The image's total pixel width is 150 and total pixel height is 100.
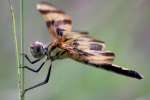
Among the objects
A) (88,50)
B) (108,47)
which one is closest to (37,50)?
(88,50)

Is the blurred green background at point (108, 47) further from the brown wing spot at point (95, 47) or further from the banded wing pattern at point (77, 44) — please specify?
the brown wing spot at point (95, 47)

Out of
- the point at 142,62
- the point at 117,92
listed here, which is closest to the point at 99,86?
the point at 117,92

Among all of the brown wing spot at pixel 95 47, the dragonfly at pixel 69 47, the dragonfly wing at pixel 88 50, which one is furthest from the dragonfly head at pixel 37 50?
the brown wing spot at pixel 95 47

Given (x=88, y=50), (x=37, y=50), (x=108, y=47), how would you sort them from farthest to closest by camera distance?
(x=108, y=47) → (x=37, y=50) → (x=88, y=50)

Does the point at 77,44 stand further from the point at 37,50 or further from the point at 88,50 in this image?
the point at 37,50

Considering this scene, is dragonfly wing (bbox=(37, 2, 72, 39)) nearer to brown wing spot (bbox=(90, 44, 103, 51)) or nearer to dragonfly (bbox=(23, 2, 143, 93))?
dragonfly (bbox=(23, 2, 143, 93))

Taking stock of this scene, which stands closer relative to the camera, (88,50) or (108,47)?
(88,50)

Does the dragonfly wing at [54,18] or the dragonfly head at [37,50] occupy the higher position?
the dragonfly wing at [54,18]

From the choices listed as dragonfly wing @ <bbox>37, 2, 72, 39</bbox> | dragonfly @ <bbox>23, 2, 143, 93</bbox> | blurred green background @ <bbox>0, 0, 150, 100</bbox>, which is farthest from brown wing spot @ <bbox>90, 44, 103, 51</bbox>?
blurred green background @ <bbox>0, 0, 150, 100</bbox>
